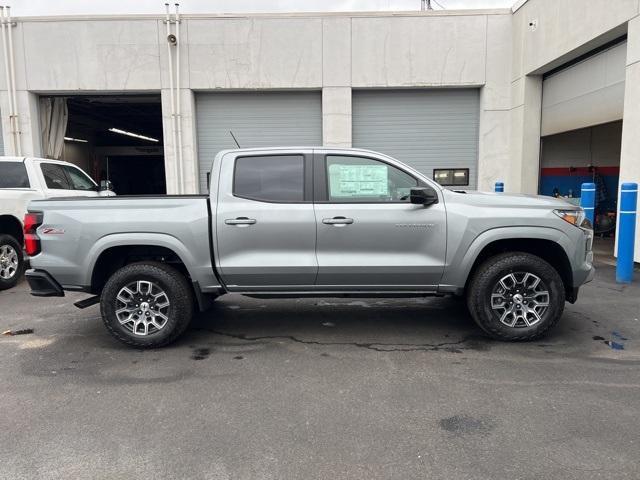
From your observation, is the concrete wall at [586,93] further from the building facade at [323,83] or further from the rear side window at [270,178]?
the rear side window at [270,178]

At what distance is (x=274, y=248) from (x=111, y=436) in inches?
86.7

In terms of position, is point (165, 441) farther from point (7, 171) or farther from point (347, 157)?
point (7, 171)

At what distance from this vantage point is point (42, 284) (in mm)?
4773

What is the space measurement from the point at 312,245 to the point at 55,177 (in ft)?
19.4

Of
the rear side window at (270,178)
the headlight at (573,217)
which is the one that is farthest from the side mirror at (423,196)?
the headlight at (573,217)

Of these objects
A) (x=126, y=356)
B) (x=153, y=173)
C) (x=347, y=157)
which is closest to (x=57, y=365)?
(x=126, y=356)

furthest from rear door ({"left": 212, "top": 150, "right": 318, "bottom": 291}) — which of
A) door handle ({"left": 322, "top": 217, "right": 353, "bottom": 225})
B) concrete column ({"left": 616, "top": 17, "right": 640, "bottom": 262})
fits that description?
concrete column ({"left": 616, "top": 17, "right": 640, "bottom": 262})

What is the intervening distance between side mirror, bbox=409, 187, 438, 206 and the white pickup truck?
619 cm

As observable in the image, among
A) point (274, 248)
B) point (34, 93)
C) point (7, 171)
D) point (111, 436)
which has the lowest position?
point (111, 436)

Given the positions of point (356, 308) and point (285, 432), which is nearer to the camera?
point (285, 432)

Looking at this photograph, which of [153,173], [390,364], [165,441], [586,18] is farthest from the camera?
[153,173]

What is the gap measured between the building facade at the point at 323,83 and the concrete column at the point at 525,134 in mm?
33

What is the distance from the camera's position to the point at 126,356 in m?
4.68

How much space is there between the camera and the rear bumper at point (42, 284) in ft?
15.6
